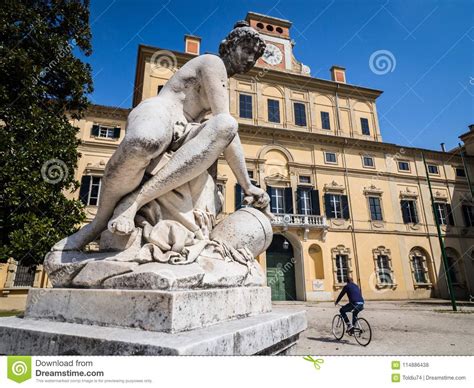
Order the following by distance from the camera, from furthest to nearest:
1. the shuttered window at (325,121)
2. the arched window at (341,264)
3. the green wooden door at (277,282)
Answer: the shuttered window at (325,121) → the arched window at (341,264) → the green wooden door at (277,282)

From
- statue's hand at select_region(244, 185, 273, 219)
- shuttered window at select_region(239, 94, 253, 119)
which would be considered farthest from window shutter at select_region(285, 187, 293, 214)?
statue's hand at select_region(244, 185, 273, 219)

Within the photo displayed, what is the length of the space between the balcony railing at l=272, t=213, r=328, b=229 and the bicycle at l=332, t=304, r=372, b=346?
442 inches

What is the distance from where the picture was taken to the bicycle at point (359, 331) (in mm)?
6113

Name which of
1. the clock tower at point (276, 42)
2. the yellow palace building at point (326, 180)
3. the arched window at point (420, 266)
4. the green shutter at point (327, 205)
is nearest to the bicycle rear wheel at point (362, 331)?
the yellow palace building at point (326, 180)

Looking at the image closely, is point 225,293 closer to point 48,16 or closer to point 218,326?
point 218,326

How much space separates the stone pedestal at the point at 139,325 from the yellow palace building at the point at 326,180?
53.2 feet

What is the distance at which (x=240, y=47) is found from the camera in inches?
90.3

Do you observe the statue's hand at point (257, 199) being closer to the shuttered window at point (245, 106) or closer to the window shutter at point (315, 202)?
the window shutter at point (315, 202)

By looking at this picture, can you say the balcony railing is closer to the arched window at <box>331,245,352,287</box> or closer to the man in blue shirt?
the arched window at <box>331,245,352,287</box>

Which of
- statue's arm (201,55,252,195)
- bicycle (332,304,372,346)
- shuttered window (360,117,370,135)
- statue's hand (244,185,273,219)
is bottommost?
bicycle (332,304,372,346)

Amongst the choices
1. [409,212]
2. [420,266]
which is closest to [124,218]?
[420,266]

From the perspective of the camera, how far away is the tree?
7.07m
